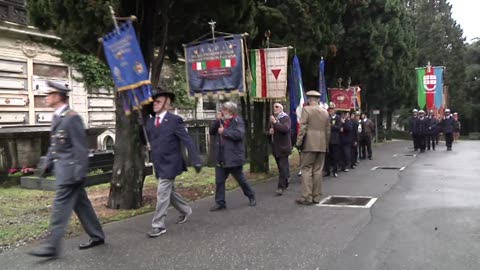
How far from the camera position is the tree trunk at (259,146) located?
46.0ft

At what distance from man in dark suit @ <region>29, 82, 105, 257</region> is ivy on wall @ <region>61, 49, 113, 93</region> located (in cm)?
1499

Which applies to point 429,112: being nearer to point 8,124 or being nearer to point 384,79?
point 384,79

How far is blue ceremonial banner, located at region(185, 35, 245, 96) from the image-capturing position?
10.3 m

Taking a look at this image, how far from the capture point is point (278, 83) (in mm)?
12328

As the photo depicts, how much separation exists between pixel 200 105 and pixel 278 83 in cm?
1561

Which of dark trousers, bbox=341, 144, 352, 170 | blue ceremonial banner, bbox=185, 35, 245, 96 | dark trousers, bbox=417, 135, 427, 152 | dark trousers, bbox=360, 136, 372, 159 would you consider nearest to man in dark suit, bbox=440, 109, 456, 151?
dark trousers, bbox=417, 135, 427, 152

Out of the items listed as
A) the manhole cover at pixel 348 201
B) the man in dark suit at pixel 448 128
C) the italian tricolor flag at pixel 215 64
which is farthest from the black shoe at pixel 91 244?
the man in dark suit at pixel 448 128

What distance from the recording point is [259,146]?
46.0 ft

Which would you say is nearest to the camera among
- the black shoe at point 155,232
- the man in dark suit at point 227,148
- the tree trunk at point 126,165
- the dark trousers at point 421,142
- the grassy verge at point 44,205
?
the black shoe at point 155,232

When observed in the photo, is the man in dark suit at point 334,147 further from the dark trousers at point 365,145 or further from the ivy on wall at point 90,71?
the ivy on wall at point 90,71

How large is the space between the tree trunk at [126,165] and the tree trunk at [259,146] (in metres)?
5.54

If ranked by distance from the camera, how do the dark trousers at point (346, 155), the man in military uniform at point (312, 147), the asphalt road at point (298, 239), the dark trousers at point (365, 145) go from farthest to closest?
the dark trousers at point (365, 145), the dark trousers at point (346, 155), the man in military uniform at point (312, 147), the asphalt road at point (298, 239)

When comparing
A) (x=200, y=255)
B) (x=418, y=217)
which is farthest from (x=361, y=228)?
(x=200, y=255)

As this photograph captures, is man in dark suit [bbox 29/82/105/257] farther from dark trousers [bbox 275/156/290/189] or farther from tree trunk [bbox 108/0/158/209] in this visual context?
dark trousers [bbox 275/156/290/189]
